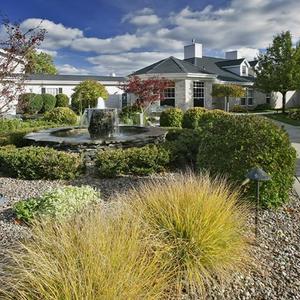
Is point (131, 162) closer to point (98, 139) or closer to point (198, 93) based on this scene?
point (98, 139)

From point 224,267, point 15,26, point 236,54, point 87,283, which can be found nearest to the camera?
point 87,283

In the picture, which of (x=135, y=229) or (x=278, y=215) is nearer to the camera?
(x=135, y=229)

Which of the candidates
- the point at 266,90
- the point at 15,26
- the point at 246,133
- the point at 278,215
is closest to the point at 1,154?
the point at 15,26

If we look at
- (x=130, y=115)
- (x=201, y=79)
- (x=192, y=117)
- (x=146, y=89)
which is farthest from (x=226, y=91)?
(x=192, y=117)

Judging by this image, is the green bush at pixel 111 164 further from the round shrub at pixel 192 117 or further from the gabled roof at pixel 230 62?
the gabled roof at pixel 230 62

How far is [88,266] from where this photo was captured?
2.42m

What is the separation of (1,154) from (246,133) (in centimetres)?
515

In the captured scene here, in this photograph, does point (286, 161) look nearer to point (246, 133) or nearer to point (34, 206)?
point (246, 133)

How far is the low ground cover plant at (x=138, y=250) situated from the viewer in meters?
2.35

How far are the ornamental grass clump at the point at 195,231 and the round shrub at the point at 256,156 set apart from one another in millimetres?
1414

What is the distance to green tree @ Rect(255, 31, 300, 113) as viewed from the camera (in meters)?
28.0

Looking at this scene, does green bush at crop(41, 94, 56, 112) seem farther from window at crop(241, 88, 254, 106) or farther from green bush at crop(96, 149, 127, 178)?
green bush at crop(96, 149, 127, 178)

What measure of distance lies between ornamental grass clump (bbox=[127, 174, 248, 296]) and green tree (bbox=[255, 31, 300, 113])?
87.8 ft

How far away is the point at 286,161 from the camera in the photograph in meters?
5.34
